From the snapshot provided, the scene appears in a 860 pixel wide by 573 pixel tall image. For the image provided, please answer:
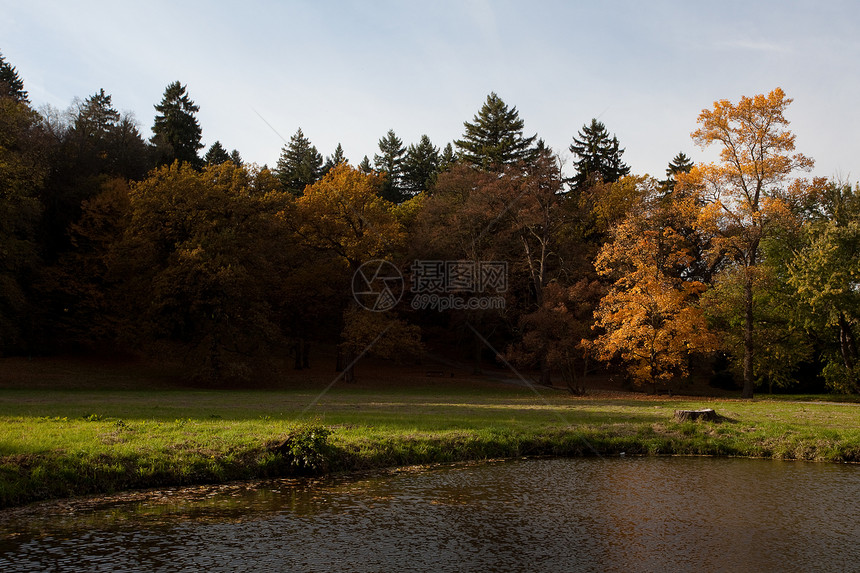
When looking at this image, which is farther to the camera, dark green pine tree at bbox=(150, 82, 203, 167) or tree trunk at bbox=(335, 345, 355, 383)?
dark green pine tree at bbox=(150, 82, 203, 167)

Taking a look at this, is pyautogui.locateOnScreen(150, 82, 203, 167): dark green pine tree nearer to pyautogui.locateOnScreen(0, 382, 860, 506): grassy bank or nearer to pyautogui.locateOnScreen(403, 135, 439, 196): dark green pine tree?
pyautogui.locateOnScreen(403, 135, 439, 196): dark green pine tree

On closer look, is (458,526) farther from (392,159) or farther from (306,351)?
(392,159)

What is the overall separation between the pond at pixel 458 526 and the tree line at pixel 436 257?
2130cm

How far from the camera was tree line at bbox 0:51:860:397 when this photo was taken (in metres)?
33.8

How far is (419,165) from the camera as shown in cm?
8400

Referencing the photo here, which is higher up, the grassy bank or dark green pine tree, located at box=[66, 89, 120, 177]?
dark green pine tree, located at box=[66, 89, 120, 177]

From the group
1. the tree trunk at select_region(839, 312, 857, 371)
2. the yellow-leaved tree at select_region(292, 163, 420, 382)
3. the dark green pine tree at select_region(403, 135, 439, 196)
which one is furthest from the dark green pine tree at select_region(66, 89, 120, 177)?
the tree trunk at select_region(839, 312, 857, 371)

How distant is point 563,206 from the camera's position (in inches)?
1706

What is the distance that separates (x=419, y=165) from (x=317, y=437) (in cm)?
7209

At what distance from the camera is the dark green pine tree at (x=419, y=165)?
8375 centimetres

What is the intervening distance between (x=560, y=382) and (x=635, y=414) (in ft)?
84.7

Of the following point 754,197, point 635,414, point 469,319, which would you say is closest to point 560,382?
point 469,319

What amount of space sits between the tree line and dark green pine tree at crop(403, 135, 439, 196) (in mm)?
34314

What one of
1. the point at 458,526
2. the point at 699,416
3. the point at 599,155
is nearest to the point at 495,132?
the point at 599,155
